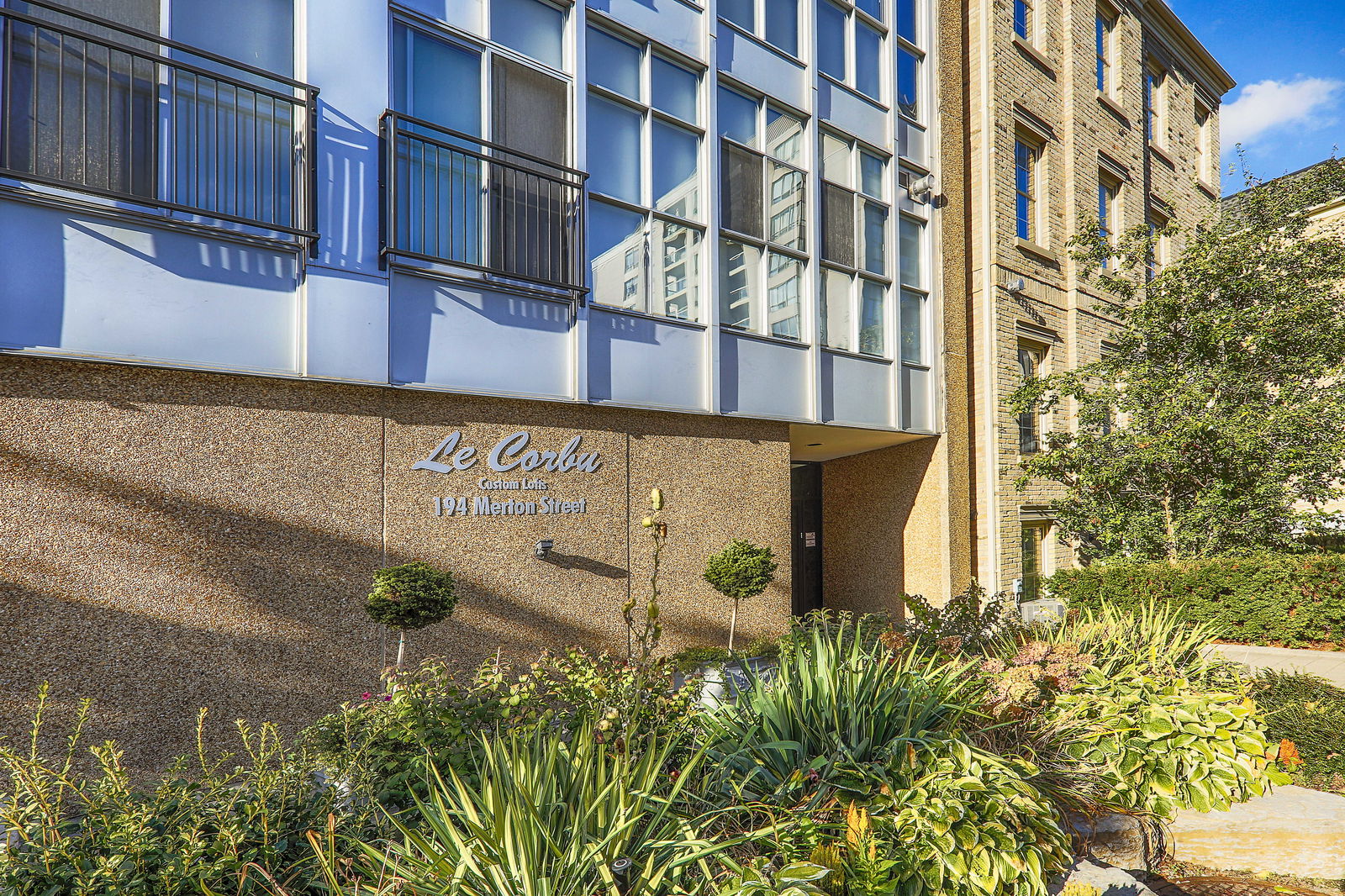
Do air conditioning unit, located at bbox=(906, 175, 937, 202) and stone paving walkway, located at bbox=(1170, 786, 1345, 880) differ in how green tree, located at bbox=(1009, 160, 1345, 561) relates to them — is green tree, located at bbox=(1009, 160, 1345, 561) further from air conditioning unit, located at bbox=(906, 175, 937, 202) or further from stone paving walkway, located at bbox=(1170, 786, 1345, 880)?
stone paving walkway, located at bbox=(1170, 786, 1345, 880)

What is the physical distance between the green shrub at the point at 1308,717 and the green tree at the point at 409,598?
253 inches

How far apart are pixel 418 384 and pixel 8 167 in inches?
135

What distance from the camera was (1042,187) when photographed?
15352 mm

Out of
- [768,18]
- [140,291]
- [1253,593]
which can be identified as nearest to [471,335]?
[140,291]

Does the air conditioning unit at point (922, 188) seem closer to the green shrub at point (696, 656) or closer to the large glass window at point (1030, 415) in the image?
the large glass window at point (1030, 415)

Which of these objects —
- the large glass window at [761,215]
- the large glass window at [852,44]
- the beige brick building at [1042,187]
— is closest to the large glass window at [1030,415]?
the beige brick building at [1042,187]

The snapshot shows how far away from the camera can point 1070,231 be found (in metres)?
15.7

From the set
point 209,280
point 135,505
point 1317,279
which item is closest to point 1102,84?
point 1317,279

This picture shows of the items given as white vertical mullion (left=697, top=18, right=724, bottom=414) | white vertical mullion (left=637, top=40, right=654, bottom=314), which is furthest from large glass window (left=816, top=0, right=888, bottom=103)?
white vertical mullion (left=637, top=40, right=654, bottom=314)

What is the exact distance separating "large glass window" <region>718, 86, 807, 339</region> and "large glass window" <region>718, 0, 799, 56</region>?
1.08 metres

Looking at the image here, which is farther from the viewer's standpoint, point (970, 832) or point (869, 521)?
point (869, 521)

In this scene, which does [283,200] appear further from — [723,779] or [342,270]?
[723,779]

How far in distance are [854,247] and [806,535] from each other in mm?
6092

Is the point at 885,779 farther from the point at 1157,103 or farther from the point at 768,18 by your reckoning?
the point at 1157,103
